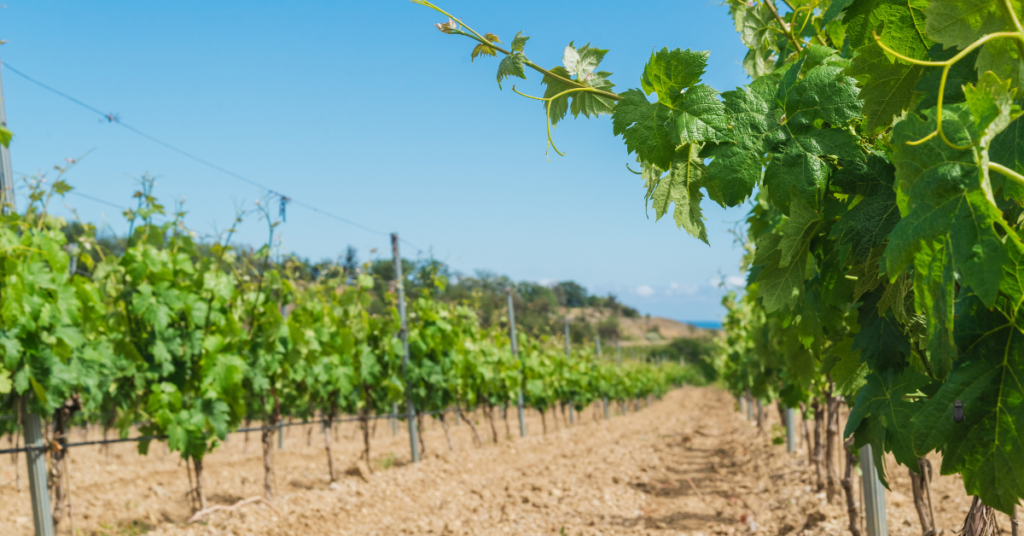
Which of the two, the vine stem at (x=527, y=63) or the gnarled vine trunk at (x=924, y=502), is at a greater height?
the vine stem at (x=527, y=63)

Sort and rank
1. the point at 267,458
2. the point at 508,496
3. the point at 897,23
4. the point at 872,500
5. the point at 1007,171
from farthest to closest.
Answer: the point at 267,458
the point at 508,496
the point at 872,500
the point at 897,23
the point at 1007,171

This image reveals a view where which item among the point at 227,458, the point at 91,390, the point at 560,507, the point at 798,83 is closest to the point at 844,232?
the point at 798,83

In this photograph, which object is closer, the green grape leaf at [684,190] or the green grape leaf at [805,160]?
the green grape leaf at [805,160]

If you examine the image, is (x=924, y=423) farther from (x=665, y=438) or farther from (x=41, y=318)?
(x=665, y=438)

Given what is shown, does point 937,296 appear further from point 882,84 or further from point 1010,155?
point 882,84

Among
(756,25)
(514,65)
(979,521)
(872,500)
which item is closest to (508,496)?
(872,500)

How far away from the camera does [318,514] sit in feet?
20.0

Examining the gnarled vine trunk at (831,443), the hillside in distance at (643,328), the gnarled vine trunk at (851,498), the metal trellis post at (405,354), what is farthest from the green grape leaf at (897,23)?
the hillside in distance at (643,328)

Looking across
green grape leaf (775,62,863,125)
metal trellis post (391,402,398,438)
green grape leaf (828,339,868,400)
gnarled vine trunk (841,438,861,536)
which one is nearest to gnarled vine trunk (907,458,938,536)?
gnarled vine trunk (841,438,861,536)

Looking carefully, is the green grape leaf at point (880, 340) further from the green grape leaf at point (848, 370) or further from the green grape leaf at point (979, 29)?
the green grape leaf at point (979, 29)

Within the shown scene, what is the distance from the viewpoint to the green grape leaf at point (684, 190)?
52.4 inches

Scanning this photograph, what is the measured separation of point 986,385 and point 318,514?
6246 mm

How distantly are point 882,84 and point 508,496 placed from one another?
19.9 ft

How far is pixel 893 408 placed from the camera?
1229 millimetres
